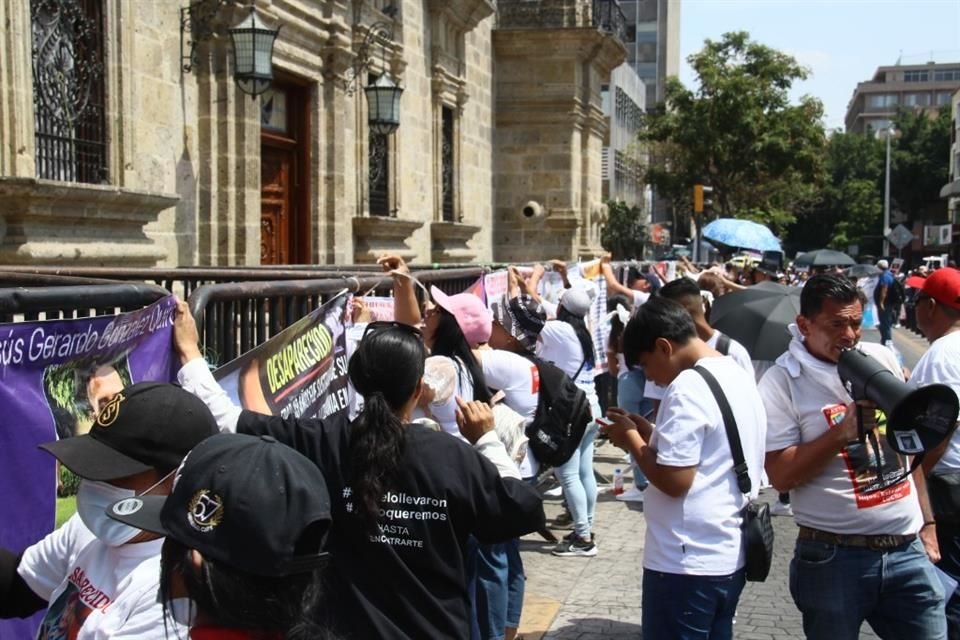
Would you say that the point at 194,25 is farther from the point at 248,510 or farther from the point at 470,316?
the point at 248,510

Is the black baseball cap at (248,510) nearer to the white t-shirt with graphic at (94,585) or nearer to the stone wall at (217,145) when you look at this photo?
the white t-shirt with graphic at (94,585)

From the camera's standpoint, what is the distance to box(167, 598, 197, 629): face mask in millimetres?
1973

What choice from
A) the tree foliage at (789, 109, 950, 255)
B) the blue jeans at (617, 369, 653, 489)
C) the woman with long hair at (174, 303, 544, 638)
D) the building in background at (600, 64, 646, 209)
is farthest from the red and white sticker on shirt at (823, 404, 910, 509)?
the tree foliage at (789, 109, 950, 255)

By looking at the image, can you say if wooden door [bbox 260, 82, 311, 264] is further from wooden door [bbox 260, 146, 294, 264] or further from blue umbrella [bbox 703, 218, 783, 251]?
blue umbrella [bbox 703, 218, 783, 251]

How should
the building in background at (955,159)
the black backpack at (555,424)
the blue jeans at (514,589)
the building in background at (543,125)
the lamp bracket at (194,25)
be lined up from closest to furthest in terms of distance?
the blue jeans at (514,589)
the black backpack at (555,424)
the lamp bracket at (194,25)
the building in background at (543,125)
the building in background at (955,159)

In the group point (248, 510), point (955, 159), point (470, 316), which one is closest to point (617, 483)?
point (470, 316)

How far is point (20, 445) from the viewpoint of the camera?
297 centimetres

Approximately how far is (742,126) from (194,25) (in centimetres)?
2515

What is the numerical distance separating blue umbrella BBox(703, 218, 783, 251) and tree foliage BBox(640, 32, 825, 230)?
18.5m

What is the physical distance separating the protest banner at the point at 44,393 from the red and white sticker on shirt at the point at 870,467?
2.40 meters

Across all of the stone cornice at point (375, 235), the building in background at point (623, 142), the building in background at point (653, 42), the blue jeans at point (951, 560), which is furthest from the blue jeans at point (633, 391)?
the building in background at point (653, 42)

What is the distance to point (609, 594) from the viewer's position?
245 inches

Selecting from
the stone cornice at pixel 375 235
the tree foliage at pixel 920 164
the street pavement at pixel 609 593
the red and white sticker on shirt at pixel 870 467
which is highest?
the tree foliage at pixel 920 164

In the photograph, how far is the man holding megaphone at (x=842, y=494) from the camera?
367cm
